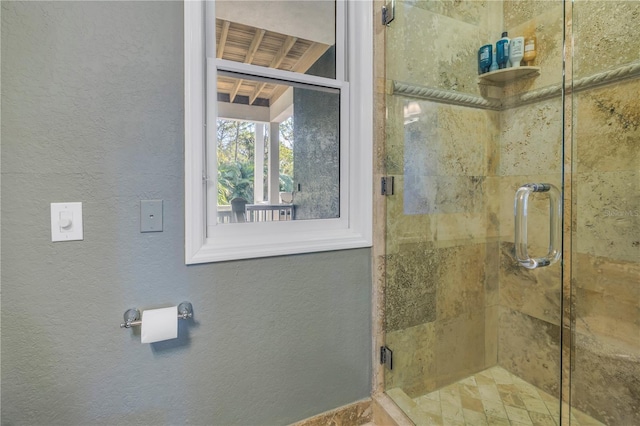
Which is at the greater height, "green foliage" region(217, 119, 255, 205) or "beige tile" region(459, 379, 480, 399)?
"green foliage" region(217, 119, 255, 205)

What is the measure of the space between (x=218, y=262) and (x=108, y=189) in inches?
17.8

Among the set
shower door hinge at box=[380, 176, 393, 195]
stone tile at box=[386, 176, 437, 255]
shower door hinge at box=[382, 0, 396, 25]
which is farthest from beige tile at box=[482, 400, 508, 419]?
shower door hinge at box=[382, 0, 396, 25]

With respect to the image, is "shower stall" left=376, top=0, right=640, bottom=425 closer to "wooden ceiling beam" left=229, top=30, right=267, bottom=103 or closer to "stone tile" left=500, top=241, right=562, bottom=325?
"stone tile" left=500, top=241, right=562, bottom=325

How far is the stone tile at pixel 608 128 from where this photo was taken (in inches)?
52.7

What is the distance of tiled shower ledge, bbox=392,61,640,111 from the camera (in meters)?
1.37

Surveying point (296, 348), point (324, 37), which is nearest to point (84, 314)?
point (296, 348)

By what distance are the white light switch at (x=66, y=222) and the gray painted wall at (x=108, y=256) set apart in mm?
21

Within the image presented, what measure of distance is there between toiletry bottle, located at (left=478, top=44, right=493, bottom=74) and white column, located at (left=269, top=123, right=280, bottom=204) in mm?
1219

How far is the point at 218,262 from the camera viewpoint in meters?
1.22

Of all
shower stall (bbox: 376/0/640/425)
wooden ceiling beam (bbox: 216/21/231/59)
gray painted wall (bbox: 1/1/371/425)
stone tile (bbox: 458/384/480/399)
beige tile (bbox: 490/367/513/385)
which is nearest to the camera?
gray painted wall (bbox: 1/1/371/425)

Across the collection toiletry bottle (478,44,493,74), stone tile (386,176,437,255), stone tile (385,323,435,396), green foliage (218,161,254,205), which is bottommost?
stone tile (385,323,435,396)

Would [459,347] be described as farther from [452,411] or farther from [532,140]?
[532,140]

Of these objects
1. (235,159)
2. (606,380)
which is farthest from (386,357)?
(235,159)

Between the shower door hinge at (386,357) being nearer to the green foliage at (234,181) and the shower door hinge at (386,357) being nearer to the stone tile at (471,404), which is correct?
the stone tile at (471,404)
